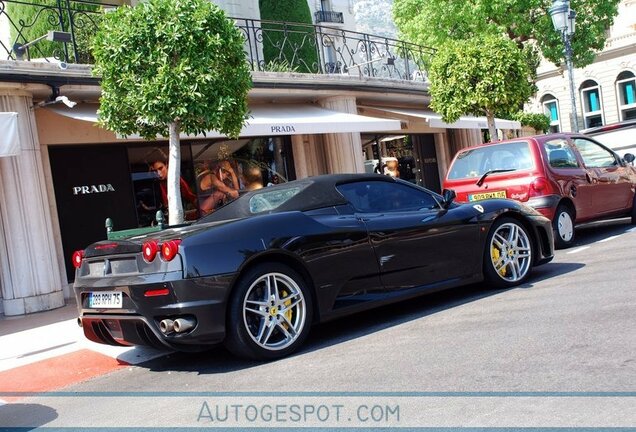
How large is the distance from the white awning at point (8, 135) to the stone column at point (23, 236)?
80 centimetres

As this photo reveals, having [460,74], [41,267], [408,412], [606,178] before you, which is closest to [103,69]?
[41,267]

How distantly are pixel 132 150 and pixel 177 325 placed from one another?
291 inches

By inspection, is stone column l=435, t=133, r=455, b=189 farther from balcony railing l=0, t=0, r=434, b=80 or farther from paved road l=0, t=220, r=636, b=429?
paved road l=0, t=220, r=636, b=429

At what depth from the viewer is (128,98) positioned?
7.71m

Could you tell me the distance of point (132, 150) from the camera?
11.5 meters

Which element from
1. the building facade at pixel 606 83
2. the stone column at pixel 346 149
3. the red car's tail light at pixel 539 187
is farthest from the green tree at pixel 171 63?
the building facade at pixel 606 83

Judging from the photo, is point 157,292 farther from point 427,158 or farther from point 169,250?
point 427,158

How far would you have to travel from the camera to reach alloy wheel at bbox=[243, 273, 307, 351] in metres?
4.96

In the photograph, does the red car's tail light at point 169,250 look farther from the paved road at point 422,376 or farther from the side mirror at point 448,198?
the side mirror at point 448,198

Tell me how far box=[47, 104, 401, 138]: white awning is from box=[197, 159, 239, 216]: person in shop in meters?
0.78

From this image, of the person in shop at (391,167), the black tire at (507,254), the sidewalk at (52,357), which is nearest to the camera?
the sidewalk at (52,357)

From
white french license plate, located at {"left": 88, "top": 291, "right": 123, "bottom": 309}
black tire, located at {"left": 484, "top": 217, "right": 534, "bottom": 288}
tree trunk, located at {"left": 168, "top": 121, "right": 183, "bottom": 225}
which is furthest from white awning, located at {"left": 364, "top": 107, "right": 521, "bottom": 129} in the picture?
white french license plate, located at {"left": 88, "top": 291, "right": 123, "bottom": 309}

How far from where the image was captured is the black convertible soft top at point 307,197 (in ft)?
18.6

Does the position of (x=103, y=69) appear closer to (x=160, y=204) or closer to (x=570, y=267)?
(x=160, y=204)
